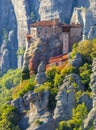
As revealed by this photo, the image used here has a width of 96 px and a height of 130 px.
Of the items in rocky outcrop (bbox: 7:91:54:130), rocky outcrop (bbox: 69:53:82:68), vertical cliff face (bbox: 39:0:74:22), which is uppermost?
rocky outcrop (bbox: 69:53:82:68)

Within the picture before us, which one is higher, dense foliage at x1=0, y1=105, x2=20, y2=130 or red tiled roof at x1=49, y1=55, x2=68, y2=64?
red tiled roof at x1=49, y1=55, x2=68, y2=64

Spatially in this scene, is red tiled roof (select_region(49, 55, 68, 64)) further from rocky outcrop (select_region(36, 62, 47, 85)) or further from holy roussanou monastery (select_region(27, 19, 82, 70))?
rocky outcrop (select_region(36, 62, 47, 85))

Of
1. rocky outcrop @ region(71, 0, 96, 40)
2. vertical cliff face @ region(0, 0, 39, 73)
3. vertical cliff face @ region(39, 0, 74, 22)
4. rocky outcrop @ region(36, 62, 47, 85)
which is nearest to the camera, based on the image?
rocky outcrop @ region(36, 62, 47, 85)

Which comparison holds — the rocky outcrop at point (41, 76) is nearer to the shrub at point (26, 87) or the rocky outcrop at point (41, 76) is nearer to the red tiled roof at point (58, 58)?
the shrub at point (26, 87)

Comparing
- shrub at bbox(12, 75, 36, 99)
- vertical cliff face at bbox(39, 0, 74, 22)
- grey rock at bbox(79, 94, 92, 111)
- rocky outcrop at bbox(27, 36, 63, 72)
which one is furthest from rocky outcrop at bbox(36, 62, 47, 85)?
vertical cliff face at bbox(39, 0, 74, 22)

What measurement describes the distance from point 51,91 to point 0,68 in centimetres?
7748

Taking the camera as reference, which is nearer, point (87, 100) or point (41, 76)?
point (87, 100)

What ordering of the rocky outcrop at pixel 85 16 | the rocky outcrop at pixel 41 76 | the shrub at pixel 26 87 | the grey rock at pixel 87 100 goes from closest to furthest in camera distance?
the grey rock at pixel 87 100
the rocky outcrop at pixel 41 76
the shrub at pixel 26 87
the rocky outcrop at pixel 85 16

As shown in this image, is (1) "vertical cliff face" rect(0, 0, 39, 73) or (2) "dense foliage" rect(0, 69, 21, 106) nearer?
(2) "dense foliage" rect(0, 69, 21, 106)

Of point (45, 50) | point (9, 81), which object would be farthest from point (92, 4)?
point (45, 50)

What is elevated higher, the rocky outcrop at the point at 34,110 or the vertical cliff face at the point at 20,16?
the rocky outcrop at the point at 34,110

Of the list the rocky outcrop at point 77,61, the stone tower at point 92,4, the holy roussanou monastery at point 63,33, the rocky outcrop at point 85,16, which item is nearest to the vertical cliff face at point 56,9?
the stone tower at point 92,4

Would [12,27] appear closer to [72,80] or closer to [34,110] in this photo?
[34,110]

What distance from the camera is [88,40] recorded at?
9869 centimetres
